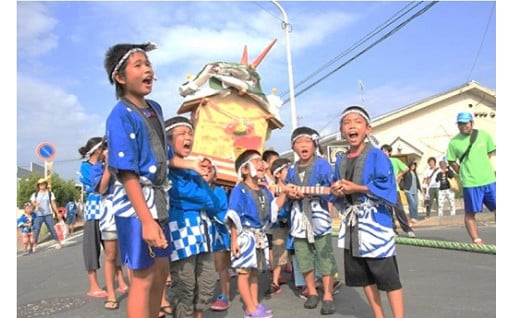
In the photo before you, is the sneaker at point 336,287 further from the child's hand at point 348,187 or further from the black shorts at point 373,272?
the child's hand at point 348,187

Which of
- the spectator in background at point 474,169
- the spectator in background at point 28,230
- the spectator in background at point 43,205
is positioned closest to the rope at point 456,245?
the spectator in background at point 474,169

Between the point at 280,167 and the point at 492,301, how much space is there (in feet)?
9.95

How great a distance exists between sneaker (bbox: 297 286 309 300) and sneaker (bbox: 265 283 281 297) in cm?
24

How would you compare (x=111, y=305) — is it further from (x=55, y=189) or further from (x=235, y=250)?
(x=55, y=189)

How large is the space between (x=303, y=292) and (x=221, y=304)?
3.12ft

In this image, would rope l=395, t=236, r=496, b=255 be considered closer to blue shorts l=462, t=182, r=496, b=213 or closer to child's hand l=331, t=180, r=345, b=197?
blue shorts l=462, t=182, r=496, b=213

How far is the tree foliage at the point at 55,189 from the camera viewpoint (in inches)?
1176

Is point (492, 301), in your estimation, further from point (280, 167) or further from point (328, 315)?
point (280, 167)

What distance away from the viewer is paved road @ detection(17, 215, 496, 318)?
422 cm

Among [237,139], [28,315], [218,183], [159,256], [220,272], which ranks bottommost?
[28,315]

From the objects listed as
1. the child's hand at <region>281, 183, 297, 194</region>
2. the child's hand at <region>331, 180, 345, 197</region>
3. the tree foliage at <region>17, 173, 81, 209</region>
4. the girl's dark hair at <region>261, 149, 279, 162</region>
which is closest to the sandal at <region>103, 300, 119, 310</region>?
the child's hand at <region>281, 183, 297, 194</region>

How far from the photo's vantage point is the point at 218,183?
5.86 m

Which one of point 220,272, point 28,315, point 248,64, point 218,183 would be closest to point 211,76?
point 248,64

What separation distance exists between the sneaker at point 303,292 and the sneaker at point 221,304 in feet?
2.74
